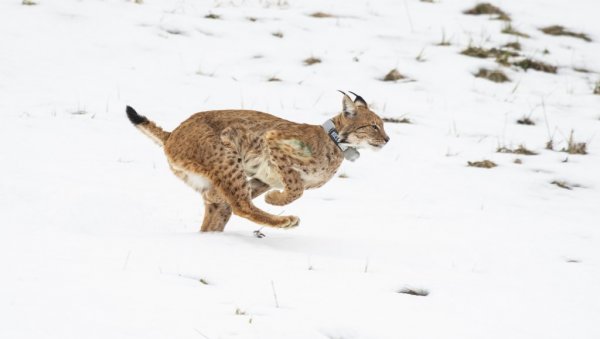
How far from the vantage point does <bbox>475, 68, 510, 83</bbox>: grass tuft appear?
33.1ft

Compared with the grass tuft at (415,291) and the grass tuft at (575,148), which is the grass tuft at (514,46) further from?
the grass tuft at (415,291)

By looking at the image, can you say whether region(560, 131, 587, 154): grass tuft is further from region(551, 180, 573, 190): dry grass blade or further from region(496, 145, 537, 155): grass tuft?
region(551, 180, 573, 190): dry grass blade

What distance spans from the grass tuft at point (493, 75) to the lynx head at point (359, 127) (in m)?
4.44

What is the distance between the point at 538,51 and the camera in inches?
432

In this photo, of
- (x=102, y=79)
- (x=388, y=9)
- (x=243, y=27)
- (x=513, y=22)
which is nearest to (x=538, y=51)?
(x=513, y=22)

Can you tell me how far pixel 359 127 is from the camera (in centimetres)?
597

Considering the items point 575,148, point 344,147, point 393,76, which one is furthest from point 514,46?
point 344,147

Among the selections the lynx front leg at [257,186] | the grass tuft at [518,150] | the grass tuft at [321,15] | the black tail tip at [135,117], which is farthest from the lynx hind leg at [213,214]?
the grass tuft at [321,15]

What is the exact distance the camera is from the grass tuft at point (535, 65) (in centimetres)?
1052

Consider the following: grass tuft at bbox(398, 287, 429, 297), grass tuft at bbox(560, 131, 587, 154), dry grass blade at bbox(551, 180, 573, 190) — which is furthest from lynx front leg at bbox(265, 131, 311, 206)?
grass tuft at bbox(560, 131, 587, 154)

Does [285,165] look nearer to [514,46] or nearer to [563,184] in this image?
[563,184]

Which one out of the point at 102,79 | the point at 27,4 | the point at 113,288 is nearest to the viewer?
the point at 113,288

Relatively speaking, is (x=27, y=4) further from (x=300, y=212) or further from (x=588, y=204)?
(x=588, y=204)

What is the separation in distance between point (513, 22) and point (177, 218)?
25.4ft
